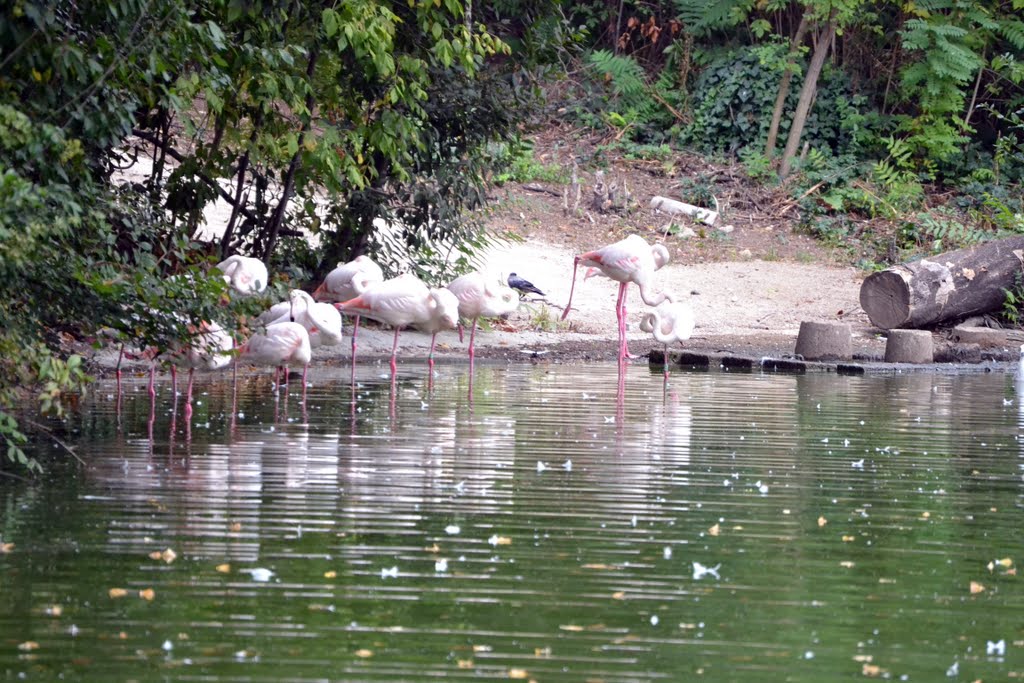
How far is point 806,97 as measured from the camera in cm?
2383

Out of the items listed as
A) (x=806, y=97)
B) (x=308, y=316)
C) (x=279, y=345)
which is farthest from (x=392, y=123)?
(x=806, y=97)

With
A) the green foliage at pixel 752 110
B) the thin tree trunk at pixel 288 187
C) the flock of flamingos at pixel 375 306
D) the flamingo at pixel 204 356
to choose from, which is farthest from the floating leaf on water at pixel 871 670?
the green foliage at pixel 752 110

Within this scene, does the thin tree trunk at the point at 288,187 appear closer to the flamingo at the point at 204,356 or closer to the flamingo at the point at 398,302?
the flamingo at the point at 398,302

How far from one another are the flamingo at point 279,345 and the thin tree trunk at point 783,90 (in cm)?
1480

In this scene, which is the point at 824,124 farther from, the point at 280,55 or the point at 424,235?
the point at 280,55

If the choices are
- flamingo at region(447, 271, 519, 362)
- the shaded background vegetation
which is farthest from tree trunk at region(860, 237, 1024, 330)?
flamingo at region(447, 271, 519, 362)

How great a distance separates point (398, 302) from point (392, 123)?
4.78 feet

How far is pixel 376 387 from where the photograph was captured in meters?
11.7

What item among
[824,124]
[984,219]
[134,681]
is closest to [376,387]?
[134,681]

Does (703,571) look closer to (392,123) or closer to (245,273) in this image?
(245,273)

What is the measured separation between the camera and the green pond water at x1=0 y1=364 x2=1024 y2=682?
4359 millimetres

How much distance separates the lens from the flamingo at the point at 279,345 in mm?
10531

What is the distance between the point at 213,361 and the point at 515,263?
9.67 meters

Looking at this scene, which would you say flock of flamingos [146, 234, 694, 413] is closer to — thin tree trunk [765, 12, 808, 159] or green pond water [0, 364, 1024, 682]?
green pond water [0, 364, 1024, 682]
